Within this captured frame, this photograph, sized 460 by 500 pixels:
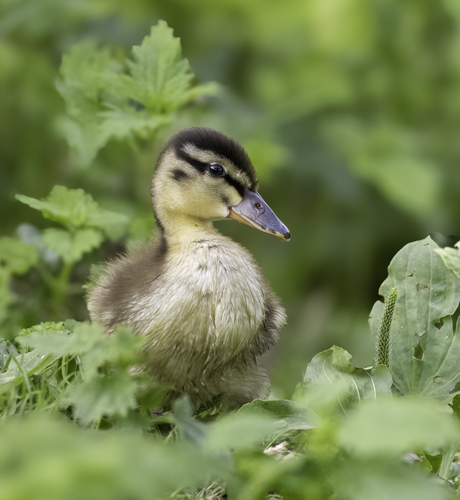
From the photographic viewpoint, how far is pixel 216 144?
1.64m

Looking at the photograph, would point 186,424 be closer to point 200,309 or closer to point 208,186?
point 200,309

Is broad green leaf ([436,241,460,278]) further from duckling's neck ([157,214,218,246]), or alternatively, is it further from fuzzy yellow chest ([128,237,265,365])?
duckling's neck ([157,214,218,246])

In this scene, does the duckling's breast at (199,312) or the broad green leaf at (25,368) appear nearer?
the broad green leaf at (25,368)

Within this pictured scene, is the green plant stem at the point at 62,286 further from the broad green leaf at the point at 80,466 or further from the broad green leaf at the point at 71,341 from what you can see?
the broad green leaf at the point at 80,466

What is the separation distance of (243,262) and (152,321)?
0.27 m

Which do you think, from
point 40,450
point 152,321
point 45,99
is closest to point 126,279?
point 152,321

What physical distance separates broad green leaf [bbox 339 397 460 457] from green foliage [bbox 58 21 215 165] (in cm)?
120

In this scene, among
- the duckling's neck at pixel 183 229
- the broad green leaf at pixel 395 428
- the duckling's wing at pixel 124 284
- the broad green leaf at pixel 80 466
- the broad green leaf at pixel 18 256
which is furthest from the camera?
the broad green leaf at pixel 18 256

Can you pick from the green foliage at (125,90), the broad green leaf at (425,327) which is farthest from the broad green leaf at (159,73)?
the broad green leaf at (425,327)

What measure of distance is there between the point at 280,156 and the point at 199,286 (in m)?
1.54

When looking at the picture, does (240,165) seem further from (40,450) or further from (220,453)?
(40,450)

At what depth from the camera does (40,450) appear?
27.1 inches

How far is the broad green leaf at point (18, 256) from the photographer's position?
2082mm

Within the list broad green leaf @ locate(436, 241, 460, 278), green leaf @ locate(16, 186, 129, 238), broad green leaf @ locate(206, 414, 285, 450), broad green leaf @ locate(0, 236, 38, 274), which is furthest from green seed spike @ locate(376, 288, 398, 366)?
broad green leaf @ locate(0, 236, 38, 274)
